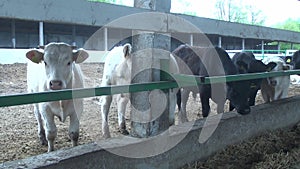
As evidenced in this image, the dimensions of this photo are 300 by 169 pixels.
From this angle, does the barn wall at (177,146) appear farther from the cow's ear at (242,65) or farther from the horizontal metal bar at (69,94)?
the cow's ear at (242,65)

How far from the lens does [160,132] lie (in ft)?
8.99

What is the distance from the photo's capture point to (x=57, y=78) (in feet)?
9.86

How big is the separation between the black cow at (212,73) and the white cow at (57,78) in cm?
180

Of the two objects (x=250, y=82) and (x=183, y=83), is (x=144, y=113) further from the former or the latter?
(x=250, y=82)

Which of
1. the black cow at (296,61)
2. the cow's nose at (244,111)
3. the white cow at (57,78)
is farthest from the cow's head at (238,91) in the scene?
the black cow at (296,61)

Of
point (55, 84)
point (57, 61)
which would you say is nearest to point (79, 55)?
point (57, 61)

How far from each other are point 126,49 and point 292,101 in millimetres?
2331

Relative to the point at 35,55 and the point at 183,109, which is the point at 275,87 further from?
the point at 35,55

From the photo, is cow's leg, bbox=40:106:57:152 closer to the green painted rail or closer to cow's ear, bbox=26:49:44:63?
cow's ear, bbox=26:49:44:63

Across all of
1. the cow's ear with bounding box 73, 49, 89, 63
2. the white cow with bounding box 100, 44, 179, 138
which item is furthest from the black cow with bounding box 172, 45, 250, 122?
the cow's ear with bounding box 73, 49, 89, 63

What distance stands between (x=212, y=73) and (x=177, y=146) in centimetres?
194

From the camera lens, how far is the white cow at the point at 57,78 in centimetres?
308

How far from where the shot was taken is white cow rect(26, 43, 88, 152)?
3.08 metres

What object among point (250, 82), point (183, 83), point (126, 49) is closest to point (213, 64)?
point (250, 82)
